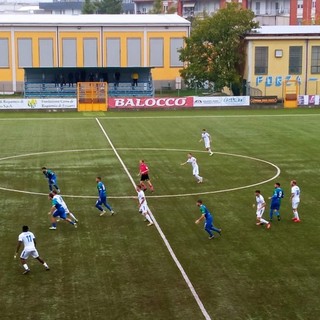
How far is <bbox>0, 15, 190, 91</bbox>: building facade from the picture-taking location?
8938cm

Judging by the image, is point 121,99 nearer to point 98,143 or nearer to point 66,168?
point 98,143

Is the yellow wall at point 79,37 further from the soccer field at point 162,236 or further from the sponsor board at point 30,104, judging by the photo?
the soccer field at point 162,236

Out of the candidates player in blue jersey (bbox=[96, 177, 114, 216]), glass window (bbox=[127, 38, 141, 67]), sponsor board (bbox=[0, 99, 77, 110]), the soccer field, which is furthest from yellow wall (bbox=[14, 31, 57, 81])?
player in blue jersey (bbox=[96, 177, 114, 216])

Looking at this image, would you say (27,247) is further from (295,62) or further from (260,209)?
(295,62)

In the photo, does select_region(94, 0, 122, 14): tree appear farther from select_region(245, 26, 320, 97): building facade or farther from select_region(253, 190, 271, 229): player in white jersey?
select_region(253, 190, 271, 229): player in white jersey

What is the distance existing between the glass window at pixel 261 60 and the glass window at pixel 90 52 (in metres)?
24.2

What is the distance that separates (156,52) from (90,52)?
31.3ft

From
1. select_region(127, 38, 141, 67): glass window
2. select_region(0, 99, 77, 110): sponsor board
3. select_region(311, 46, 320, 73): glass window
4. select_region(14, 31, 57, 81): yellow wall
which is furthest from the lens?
select_region(127, 38, 141, 67): glass window

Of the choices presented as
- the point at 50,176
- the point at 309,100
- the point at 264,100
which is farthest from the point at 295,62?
the point at 50,176

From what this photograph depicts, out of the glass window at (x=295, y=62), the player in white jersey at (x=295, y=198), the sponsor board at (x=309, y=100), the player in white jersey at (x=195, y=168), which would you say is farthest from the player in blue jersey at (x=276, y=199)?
the glass window at (x=295, y=62)

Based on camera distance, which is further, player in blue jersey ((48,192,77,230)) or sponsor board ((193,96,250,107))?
sponsor board ((193,96,250,107))

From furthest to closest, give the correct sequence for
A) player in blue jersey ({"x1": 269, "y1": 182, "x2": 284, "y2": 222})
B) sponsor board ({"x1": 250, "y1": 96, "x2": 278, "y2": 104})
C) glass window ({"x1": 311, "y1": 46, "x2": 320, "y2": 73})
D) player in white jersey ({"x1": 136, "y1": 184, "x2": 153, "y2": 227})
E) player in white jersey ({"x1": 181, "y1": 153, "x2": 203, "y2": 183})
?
glass window ({"x1": 311, "y1": 46, "x2": 320, "y2": 73}), sponsor board ({"x1": 250, "y1": 96, "x2": 278, "y2": 104}), player in white jersey ({"x1": 181, "y1": 153, "x2": 203, "y2": 183}), player in blue jersey ({"x1": 269, "y1": 182, "x2": 284, "y2": 222}), player in white jersey ({"x1": 136, "y1": 184, "x2": 153, "y2": 227})

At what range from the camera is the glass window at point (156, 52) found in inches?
3632

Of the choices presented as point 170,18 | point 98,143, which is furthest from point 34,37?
point 98,143
